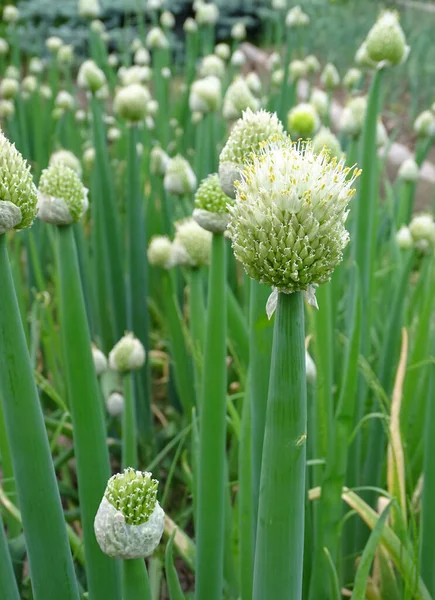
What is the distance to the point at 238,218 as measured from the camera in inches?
20.6

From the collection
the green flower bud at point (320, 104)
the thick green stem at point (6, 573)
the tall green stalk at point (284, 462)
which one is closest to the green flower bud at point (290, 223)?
the tall green stalk at point (284, 462)

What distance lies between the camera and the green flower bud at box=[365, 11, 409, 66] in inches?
48.3

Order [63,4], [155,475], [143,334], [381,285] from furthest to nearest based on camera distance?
[63,4] → [381,285] → [143,334] → [155,475]

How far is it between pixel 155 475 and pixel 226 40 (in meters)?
5.44

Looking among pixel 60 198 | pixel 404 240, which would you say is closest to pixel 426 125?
pixel 404 240

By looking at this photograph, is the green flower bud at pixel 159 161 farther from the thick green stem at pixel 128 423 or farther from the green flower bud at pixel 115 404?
the thick green stem at pixel 128 423

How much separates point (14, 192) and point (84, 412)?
35cm

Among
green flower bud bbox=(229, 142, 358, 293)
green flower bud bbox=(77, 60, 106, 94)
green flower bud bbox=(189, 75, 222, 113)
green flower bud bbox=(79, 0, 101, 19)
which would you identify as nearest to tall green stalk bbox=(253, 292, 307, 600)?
green flower bud bbox=(229, 142, 358, 293)

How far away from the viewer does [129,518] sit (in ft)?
1.92

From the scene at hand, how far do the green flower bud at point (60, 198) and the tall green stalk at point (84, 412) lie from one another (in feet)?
0.06

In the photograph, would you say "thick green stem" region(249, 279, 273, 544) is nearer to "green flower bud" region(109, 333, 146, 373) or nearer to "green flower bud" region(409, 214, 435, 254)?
"green flower bud" region(109, 333, 146, 373)

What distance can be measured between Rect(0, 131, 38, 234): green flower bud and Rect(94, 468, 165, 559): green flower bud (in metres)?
0.24

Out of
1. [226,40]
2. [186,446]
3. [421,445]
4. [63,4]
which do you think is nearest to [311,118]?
[421,445]

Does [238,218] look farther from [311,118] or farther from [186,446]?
[186,446]
